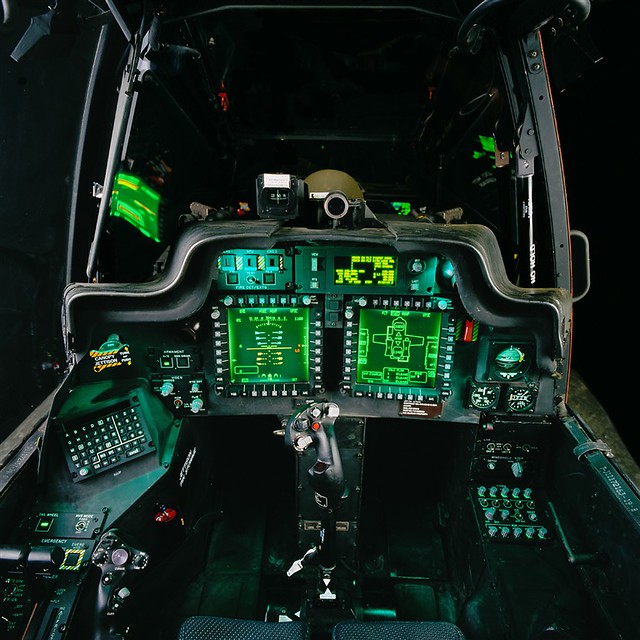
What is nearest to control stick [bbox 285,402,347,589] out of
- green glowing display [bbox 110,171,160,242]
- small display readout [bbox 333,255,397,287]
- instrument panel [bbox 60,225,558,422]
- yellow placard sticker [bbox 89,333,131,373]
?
instrument panel [bbox 60,225,558,422]

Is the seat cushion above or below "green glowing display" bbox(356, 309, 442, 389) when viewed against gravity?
below

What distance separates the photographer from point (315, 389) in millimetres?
2379

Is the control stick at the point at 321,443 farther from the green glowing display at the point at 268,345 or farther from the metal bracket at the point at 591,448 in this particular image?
the metal bracket at the point at 591,448

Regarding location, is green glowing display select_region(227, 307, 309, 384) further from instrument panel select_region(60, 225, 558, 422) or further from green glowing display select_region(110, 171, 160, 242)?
green glowing display select_region(110, 171, 160, 242)

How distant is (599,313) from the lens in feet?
10.7

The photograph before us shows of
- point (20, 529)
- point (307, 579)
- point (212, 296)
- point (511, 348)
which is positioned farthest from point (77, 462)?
point (511, 348)

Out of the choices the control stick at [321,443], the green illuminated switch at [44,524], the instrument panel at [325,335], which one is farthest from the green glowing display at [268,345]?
the green illuminated switch at [44,524]

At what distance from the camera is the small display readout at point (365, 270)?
2.16 metres

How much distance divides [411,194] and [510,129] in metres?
1.80

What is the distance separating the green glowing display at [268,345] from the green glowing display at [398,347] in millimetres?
303

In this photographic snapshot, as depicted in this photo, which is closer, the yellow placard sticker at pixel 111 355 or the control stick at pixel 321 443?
the control stick at pixel 321 443

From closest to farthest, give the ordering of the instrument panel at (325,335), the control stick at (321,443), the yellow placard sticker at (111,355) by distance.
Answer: the control stick at (321,443)
the instrument panel at (325,335)
the yellow placard sticker at (111,355)

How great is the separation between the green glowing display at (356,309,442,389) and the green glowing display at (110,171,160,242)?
4.63 ft

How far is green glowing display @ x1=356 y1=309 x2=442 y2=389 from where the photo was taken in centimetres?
225
